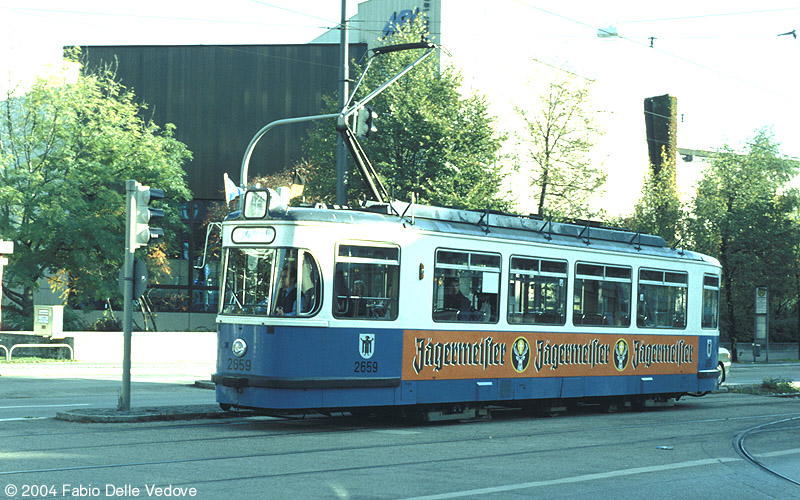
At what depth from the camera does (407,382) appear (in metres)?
13.5

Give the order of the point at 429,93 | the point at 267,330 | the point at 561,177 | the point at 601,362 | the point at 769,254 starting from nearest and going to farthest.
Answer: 1. the point at 267,330
2. the point at 601,362
3. the point at 429,93
4. the point at 561,177
5. the point at 769,254

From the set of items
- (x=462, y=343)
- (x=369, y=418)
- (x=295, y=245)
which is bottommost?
(x=369, y=418)

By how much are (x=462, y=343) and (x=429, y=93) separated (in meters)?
18.3

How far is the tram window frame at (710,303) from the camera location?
64.4ft

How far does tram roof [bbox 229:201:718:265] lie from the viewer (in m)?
13.0

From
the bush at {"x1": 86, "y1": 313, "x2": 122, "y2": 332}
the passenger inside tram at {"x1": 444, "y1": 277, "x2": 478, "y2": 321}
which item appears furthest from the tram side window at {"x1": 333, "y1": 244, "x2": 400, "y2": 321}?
the bush at {"x1": 86, "y1": 313, "x2": 122, "y2": 332}

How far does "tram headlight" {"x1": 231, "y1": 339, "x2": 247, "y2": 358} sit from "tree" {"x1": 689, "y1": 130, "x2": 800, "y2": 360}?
133 ft

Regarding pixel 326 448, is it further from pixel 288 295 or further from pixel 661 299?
pixel 661 299

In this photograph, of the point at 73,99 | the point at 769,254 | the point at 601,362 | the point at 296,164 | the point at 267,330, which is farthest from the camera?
the point at 769,254

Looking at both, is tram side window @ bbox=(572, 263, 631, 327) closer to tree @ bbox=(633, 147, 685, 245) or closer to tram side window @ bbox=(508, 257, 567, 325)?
tram side window @ bbox=(508, 257, 567, 325)

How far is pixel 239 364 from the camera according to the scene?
1262cm

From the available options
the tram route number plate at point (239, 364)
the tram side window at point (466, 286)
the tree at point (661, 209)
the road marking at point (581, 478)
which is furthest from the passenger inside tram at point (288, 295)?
the tree at point (661, 209)

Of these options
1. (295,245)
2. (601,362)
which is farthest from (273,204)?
(601,362)

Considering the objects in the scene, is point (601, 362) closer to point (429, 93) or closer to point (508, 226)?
point (508, 226)
